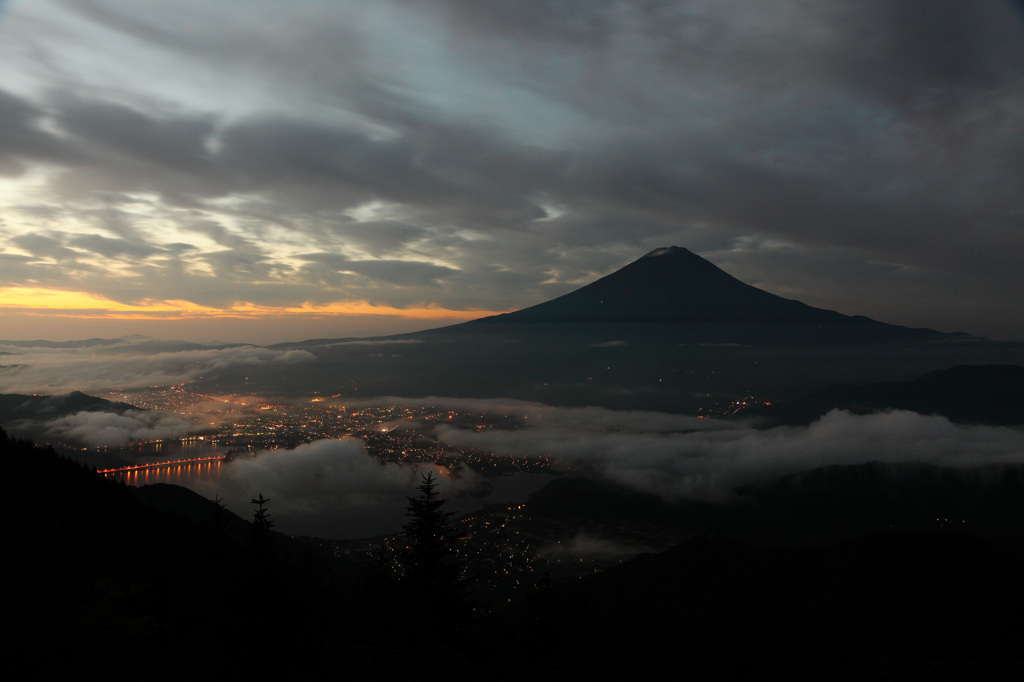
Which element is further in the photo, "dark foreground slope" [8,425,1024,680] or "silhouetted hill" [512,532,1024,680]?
"silhouetted hill" [512,532,1024,680]

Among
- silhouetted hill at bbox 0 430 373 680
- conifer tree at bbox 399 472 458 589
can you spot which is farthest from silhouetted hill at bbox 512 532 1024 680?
silhouetted hill at bbox 0 430 373 680

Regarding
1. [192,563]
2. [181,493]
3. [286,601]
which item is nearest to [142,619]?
[286,601]

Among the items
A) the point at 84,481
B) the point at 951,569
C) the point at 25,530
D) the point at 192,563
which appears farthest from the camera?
the point at 951,569

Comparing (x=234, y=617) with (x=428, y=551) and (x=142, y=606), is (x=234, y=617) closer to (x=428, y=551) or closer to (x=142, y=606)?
(x=142, y=606)

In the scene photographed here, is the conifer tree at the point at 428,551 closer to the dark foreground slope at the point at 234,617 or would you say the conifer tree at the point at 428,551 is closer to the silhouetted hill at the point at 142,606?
the dark foreground slope at the point at 234,617

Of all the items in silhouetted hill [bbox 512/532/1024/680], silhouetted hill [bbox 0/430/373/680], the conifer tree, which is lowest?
silhouetted hill [bbox 512/532/1024/680]

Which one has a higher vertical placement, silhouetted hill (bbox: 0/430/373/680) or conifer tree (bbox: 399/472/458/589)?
silhouetted hill (bbox: 0/430/373/680)

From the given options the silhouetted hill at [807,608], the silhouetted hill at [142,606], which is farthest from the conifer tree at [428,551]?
the silhouetted hill at [807,608]

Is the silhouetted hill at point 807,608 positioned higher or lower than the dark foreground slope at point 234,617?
lower

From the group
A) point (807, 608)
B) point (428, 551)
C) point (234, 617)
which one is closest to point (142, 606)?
point (234, 617)

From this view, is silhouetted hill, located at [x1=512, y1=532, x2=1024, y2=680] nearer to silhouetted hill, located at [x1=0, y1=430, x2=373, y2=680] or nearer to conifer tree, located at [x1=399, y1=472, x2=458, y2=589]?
conifer tree, located at [x1=399, y1=472, x2=458, y2=589]

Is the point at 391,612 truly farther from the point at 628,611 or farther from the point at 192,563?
the point at 628,611
